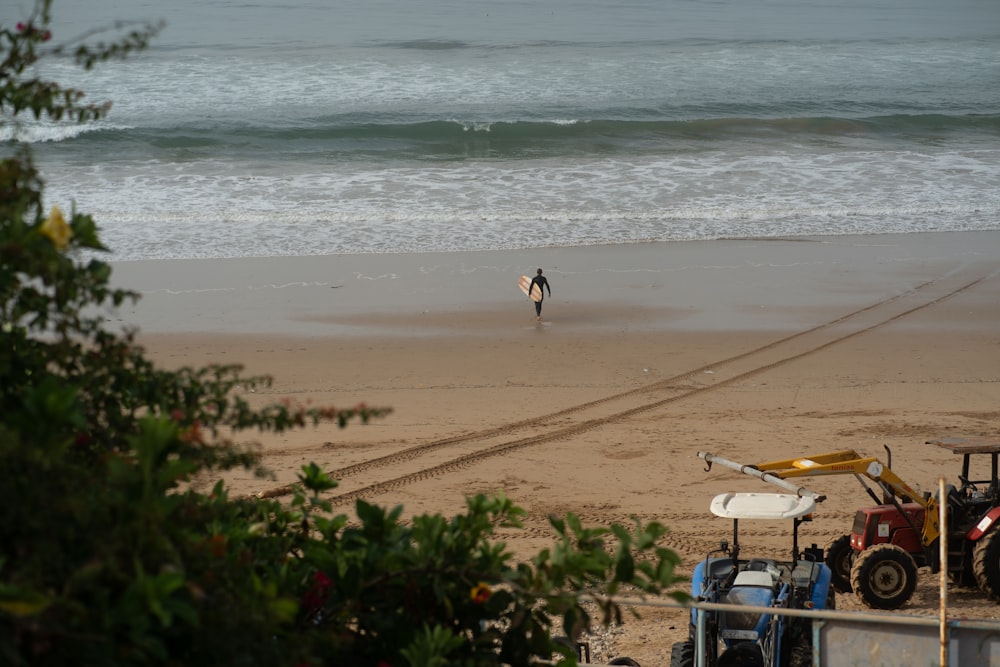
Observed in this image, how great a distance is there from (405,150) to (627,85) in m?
12.3

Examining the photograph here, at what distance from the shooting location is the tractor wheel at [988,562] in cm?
852

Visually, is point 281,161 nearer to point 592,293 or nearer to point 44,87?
point 592,293

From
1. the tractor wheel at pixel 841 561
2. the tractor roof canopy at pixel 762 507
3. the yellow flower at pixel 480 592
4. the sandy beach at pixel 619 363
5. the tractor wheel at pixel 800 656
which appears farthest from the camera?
the sandy beach at pixel 619 363

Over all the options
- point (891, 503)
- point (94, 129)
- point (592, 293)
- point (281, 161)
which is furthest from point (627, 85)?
point (891, 503)

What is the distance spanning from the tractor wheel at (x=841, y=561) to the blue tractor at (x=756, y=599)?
119cm

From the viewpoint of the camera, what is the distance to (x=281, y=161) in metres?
28.4

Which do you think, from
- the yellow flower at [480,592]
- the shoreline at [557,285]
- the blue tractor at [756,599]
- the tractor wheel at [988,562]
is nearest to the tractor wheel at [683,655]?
the blue tractor at [756,599]

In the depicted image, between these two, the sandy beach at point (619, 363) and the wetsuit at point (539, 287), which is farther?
the wetsuit at point (539, 287)

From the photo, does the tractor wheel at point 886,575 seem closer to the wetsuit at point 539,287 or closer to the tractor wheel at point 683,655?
the tractor wheel at point 683,655

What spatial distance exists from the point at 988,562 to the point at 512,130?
2525 centimetres

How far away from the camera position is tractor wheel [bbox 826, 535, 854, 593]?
917 cm

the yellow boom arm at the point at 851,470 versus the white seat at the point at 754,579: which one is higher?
the yellow boom arm at the point at 851,470

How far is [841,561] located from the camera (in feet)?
30.2

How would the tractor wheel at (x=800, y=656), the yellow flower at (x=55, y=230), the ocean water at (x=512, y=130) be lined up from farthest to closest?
the ocean water at (x=512, y=130) → the tractor wheel at (x=800, y=656) → the yellow flower at (x=55, y=230)
